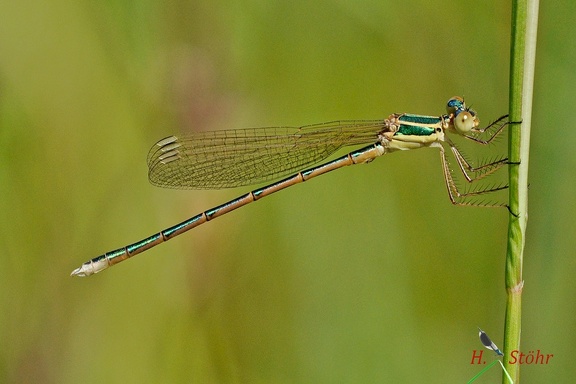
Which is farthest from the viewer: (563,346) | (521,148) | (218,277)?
(218,277)

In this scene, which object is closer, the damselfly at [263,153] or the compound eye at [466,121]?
the compound eye at [466,121]

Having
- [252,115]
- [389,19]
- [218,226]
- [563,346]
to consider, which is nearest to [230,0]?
[252,115]

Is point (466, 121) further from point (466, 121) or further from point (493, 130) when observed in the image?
point (493, 130)

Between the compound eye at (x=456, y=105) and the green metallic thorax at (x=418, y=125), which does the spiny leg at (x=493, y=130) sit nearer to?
the compound eye at (x=456, y=105)

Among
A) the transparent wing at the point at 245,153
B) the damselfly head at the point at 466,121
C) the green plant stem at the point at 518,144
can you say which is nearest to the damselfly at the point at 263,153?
the transparent wing at the point at 245,153

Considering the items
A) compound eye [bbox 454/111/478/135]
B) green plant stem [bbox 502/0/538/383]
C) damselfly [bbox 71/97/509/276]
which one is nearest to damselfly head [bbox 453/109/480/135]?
compound eye [bbox 454/111/478/135]

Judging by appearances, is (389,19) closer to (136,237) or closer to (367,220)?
(367,220)

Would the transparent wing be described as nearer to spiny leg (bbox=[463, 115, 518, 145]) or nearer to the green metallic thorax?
the green metallic thorax
